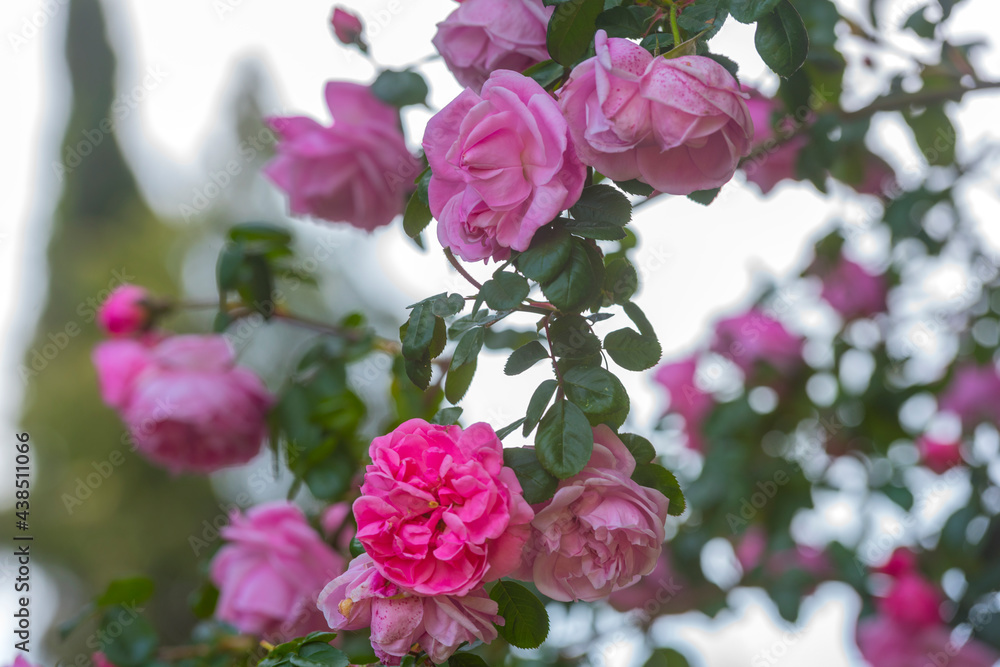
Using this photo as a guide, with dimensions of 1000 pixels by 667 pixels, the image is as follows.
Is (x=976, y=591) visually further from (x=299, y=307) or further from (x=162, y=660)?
(x=299, y=307)

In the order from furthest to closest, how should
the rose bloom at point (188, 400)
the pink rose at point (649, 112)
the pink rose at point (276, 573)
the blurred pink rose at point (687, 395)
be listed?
the blurred pink rose at point (687, 395)
the rose bloom at point (188, 400)
the pink rose at point (276, 573)
the pink rose at point (649, 112)

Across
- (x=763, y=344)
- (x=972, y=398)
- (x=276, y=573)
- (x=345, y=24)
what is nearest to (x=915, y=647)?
(x=972, y=398)

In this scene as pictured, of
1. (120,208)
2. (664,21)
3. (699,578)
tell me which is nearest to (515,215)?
(664,21)

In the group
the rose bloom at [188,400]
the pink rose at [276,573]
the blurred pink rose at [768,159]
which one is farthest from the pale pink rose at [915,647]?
the rose bloom at [188,400]

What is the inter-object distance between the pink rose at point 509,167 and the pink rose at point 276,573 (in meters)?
0.53

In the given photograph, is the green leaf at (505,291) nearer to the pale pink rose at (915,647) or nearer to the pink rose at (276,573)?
the pink rose at (276,573)

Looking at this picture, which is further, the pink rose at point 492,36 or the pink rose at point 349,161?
the pink rose at point 349,161

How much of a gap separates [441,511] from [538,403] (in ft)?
0.29

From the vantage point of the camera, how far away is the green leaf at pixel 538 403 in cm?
45

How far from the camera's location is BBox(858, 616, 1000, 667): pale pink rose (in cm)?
123

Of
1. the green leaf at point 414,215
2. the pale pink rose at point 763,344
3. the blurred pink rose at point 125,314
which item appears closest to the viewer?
the green leaf at point 414,215

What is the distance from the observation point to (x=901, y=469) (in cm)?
136

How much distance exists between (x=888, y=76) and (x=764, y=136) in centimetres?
17

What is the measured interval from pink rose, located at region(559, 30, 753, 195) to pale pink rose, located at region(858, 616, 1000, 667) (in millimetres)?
1185
